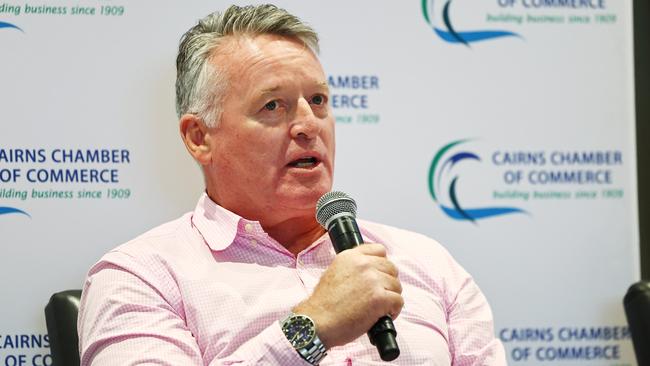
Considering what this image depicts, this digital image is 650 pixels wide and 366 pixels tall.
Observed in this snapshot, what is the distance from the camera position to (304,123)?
7.71ft

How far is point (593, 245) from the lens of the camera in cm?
310

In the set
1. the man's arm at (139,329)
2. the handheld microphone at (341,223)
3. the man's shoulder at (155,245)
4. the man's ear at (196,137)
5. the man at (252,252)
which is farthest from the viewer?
the man's ear at (196,137)

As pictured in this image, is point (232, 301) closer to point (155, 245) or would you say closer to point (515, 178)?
point (155, 245)

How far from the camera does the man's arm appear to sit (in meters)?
2.00

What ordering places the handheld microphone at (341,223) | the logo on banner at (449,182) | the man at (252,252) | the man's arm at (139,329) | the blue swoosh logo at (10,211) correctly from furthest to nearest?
the logo on banner at (449,182)
the blue swoosh logo at (10,211)
the man at (252,252)
the man's arm at (139,329)
the handheld microphone at (341,223)

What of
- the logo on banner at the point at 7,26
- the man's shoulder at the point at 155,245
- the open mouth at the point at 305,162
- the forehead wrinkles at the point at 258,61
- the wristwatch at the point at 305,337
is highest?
the logo on banner at the point at 7,26

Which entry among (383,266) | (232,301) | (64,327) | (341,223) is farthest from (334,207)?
(64,327)

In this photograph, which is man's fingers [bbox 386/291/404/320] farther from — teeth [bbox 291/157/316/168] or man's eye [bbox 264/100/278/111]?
man's eye [bbox 264/100/278/111]

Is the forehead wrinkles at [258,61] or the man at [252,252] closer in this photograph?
the man at [252,252]

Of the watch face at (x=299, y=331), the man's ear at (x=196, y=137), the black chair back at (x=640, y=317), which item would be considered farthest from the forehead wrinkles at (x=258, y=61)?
the black chair back at (x=640, y=317)

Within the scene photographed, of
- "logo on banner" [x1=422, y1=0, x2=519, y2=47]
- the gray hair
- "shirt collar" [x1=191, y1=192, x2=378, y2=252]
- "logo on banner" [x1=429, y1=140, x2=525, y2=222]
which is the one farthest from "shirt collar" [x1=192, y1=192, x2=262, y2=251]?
"logo on banner" [x1=422, y1=0, x2=519, y2=47]

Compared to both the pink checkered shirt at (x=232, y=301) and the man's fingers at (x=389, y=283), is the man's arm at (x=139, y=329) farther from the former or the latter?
the man's fingers at (x=389, y=283)

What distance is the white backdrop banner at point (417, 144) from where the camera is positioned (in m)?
2.73

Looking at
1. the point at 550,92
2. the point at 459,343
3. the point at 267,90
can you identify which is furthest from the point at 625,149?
the point at 267,90
